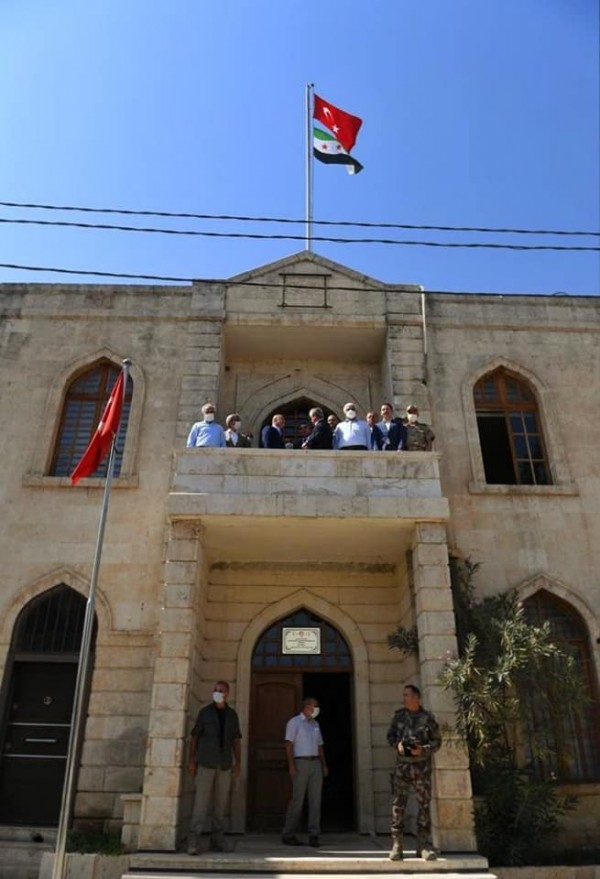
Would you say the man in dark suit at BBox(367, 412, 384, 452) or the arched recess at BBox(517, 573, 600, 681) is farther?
the man in dark suit at BBox(367, 412, 384, 452)

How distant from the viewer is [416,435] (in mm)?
10156

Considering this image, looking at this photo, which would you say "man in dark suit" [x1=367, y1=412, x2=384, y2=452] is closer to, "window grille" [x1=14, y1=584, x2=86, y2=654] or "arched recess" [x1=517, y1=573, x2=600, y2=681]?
"arched recess" [x1=517, y1=573, x2=600, y2=681]

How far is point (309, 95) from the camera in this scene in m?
13.8

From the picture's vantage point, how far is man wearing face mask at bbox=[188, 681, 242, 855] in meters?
7.69

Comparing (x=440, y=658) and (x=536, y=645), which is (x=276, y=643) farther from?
(x=536, y=645)

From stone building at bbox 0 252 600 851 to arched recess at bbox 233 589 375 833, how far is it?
0.03m

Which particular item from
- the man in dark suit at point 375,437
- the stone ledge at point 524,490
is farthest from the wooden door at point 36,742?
the stone ledge at point 524,490

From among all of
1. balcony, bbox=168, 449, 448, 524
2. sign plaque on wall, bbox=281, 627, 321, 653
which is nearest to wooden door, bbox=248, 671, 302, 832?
sign plaque on wall, bbox=281, 627, 321, 653

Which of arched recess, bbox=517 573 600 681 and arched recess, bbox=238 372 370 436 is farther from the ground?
arched recess, bbox=238 372 370 436

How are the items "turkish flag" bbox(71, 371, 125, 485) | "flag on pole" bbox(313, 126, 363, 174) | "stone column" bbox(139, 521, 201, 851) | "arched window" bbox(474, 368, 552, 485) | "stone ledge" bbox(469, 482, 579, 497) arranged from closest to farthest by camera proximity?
"stone column" bbox(139, 521, 201, 851) < "turkish flag" bbox(71, 371, 125, 485) < "stone ledge" bbox(469, 482, 579, 497) < "arched window" bbox(474, 368, 552, 485) < "flag on pole" bbox(313, 126, 363, 174)

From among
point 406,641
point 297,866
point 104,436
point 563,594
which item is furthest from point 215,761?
point 563,594

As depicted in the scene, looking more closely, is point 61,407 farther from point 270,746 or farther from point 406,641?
point 406,641

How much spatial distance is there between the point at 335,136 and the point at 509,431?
6853 mm

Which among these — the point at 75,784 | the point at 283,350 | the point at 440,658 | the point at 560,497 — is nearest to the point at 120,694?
the point at 75,784
